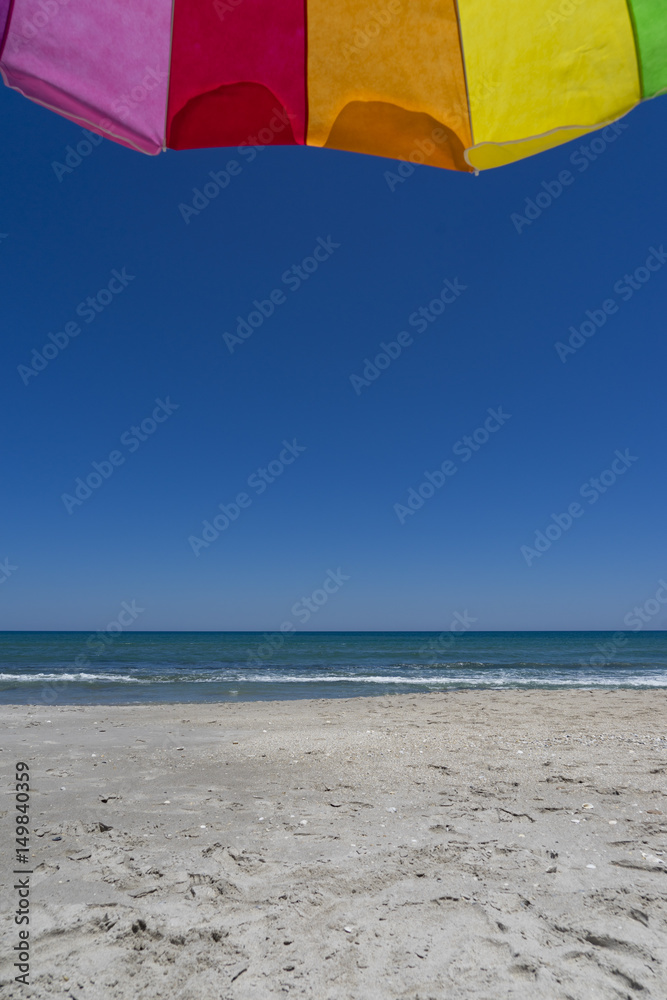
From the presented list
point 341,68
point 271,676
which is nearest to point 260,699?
point 271,676

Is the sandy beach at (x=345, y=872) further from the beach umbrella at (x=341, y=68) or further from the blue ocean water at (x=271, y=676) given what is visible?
the blue ocean water at (x=271, y=676)

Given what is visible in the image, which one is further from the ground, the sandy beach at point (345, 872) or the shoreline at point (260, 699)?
the sandy beach at point (345, 872)

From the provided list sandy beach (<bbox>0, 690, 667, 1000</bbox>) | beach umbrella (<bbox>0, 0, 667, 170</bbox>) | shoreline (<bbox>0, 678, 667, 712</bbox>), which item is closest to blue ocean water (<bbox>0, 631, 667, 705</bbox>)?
shoreline (<bbox>0, 678, 667, 712</bbox>)

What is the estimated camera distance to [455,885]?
3.18 meters

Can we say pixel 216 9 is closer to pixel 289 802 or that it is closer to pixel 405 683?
pixel 289 802

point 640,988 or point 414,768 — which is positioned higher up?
point 640,988

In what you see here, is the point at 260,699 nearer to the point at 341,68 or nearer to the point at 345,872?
A: the point at 345,872

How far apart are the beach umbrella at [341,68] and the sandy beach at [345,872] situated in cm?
358

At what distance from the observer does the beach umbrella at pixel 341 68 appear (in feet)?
6.63

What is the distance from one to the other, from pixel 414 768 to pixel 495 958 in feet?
11.6

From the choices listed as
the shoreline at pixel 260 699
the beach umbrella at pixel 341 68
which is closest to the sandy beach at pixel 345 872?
the beach umbrella at pixel 341 68

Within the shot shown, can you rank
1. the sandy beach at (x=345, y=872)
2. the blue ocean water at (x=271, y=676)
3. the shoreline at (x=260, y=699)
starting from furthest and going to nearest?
the blue ocean water at (x=271, y=676) → the shoreline at (x=260, y=699) → the sandy beach at (x=345, y=872)

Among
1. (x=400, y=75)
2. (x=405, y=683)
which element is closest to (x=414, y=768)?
(x=400, y=75)

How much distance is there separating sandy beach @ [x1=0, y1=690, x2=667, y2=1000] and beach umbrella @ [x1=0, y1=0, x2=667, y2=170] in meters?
3.58
